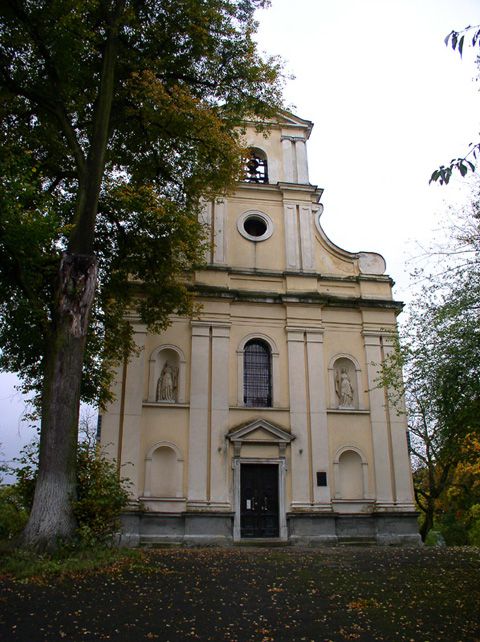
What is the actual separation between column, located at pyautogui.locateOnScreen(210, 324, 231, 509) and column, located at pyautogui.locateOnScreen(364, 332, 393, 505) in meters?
4.87

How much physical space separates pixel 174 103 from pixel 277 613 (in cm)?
1121

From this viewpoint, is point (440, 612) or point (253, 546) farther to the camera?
point (253, 546)

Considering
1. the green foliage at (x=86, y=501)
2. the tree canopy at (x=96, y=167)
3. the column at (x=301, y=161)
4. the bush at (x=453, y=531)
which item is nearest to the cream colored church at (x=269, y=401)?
the column at (x=301, y=161)

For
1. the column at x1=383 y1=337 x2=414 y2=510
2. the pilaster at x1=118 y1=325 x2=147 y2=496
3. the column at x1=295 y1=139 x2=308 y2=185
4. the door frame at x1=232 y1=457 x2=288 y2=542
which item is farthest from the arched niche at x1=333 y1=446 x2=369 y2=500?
the column at x1=295 y1=139 x2=308 y2=185

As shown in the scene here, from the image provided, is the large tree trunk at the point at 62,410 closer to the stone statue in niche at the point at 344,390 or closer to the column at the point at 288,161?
the stone statue in niche at the point at 344,390

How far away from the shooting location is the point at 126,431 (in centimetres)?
1864

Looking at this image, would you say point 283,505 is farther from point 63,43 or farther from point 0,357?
point 63,43

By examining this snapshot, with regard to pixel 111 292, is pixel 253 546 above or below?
below

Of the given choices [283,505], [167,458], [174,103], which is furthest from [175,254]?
[283,505]

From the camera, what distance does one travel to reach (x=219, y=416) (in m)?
19.3

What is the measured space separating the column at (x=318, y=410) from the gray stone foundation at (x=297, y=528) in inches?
30.5

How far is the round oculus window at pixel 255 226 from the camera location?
72.5ft

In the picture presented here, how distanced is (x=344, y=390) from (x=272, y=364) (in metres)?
2.72

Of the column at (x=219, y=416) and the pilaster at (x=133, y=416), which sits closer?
the pilaster at (x=133, y=416)
